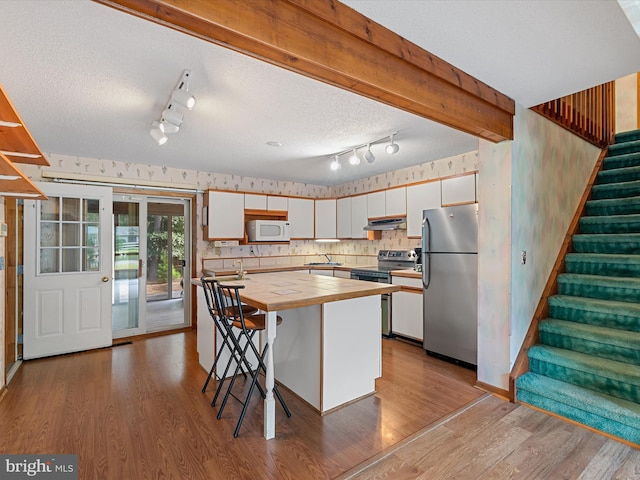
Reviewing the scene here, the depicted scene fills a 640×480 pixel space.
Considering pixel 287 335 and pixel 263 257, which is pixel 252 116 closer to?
pixel 287 335

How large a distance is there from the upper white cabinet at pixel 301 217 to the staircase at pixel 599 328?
359cm

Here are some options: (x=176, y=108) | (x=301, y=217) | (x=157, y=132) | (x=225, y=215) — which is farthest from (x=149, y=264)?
(x=176, y=108)

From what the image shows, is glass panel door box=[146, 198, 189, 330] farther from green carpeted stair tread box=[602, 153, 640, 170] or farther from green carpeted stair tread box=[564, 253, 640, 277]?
green carpeted stair tread box=[602, 153, 640, 170]

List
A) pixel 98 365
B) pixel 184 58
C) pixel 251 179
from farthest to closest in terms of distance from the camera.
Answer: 1. pixel 251 179
2. pixel 98 365
3. pixel 184 58

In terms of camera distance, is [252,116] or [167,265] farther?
[167,265]

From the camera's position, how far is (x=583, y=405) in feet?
7.49

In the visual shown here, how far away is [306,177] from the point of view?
5.46 m

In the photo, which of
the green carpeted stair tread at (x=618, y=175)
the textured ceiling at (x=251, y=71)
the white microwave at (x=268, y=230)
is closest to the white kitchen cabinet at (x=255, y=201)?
the white microwave at (x=268, y=230)

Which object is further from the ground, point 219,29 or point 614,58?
point 614,58

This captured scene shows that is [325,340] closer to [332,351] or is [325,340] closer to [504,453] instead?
[332,351]

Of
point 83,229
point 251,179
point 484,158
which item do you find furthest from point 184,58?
point 251,179

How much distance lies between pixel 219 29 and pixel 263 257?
4439mm

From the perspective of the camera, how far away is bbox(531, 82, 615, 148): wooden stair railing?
3.10 m

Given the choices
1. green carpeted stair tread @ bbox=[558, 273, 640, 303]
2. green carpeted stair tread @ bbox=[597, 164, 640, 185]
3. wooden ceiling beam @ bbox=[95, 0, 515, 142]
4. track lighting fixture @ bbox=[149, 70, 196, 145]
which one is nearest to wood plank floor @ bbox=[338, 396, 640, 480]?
green carpeted stair tread @ bbox=[558, 273, 640, 303]
